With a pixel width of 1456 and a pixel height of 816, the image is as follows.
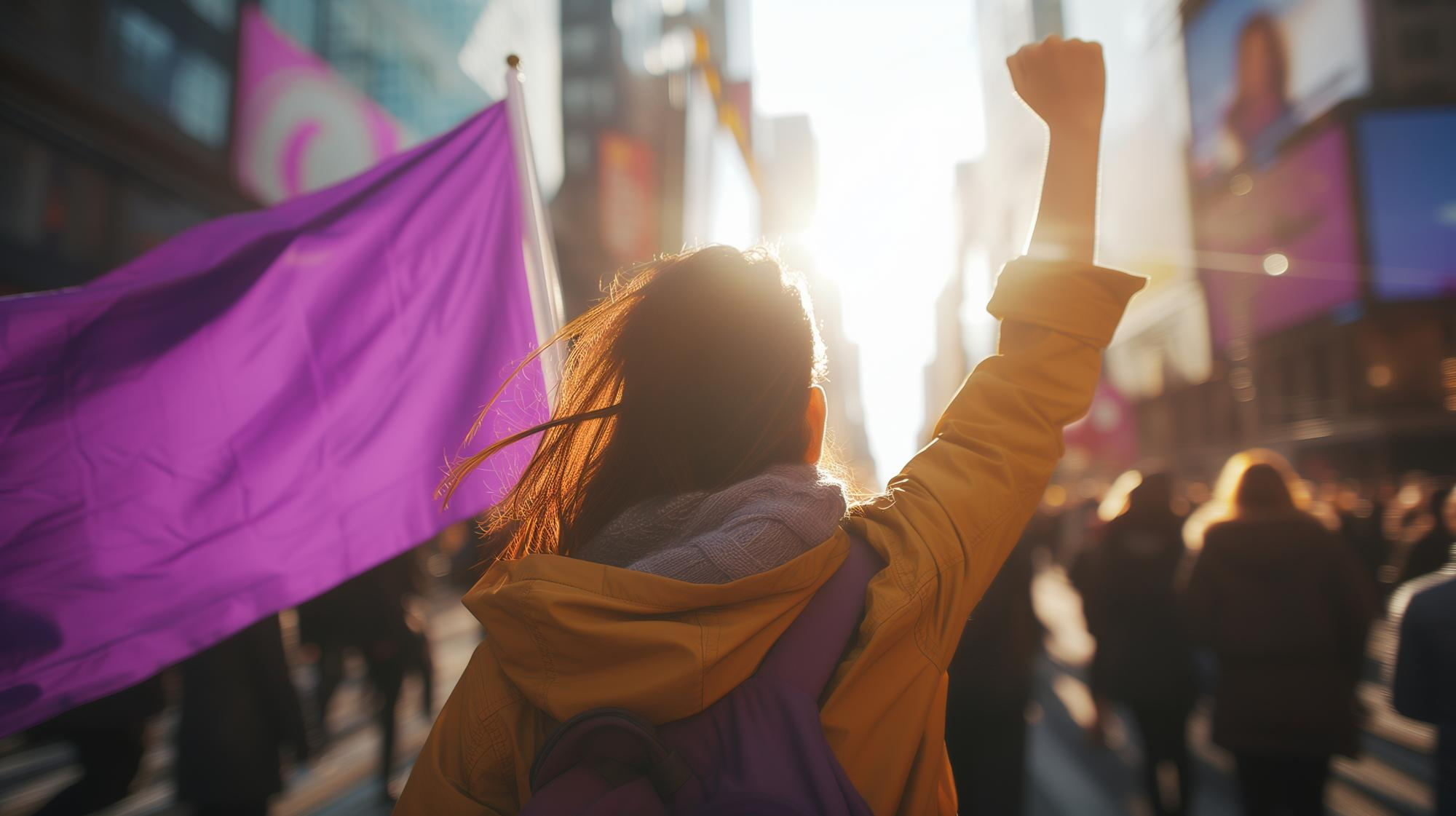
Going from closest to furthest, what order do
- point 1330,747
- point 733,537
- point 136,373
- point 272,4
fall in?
point 733,537, point 136,373, point 1330,747, point 272,4

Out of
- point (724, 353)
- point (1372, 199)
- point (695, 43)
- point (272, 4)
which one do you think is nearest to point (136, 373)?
point (724, 353)

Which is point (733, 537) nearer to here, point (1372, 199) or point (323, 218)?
point (323, 218)

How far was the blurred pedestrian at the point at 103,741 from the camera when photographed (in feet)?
10.6

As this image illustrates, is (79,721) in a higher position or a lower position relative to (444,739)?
lower

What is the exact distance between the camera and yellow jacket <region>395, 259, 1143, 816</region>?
1.05 meters

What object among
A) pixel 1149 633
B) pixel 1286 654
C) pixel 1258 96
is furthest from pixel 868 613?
pixel 1258 96

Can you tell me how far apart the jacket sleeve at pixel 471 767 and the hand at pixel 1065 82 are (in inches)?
46.9

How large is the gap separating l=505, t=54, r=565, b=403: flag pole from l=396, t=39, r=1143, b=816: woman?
1218 millimetres

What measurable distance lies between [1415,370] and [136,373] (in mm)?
37256

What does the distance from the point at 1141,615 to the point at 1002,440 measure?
402 centimetres

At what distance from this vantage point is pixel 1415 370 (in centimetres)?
3044

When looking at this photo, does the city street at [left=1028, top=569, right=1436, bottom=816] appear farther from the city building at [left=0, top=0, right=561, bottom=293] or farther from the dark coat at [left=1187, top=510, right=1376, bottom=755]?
the city building at [left=0, top=0, right=561, bottom=293]

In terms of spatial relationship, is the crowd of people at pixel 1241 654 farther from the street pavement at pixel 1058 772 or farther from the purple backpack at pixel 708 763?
the purple backpack at pixel 708 763

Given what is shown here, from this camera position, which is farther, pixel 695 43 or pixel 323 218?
pixel 695 43
